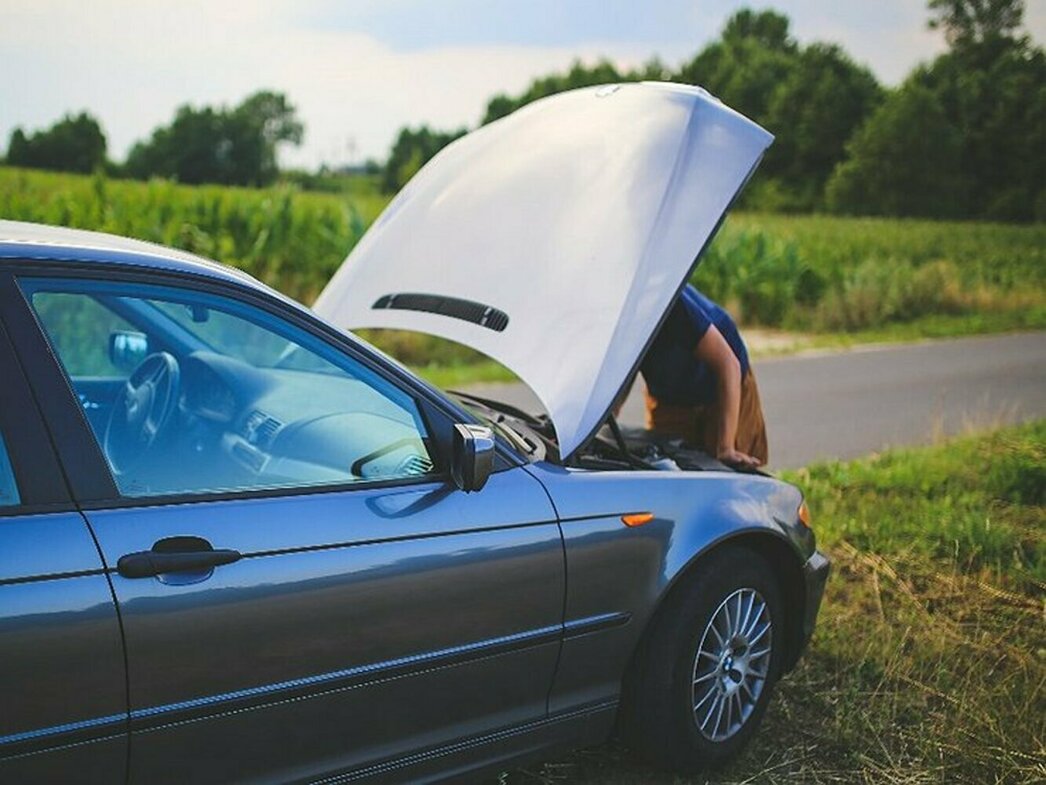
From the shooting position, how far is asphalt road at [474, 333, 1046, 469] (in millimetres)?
8773

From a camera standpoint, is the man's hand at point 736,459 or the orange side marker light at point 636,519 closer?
the orange side marker light at point 636,519

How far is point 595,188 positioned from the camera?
3.99 m

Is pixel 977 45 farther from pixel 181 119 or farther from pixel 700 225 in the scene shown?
pixel 700 225

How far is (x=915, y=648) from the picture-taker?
Result: 183 inches

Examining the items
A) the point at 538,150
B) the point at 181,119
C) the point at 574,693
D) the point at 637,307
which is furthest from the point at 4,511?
the point at 181,119

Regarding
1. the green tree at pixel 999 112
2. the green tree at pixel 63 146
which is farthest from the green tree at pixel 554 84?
the green tree at pixel 63 146

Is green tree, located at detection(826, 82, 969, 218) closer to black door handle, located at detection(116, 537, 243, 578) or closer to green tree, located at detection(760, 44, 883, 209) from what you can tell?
green tree, located at detection(760, 44, 883, 209)

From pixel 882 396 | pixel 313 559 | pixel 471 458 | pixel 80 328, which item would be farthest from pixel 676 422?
pixel 882 396

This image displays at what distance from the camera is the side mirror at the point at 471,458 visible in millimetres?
2805

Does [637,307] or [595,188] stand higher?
[595,188]

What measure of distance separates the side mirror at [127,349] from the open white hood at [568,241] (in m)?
0.94

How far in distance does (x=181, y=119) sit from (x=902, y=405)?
42.0 meters

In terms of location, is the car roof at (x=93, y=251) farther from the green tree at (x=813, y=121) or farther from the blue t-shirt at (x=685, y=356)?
the green tree at (x=813, y=121)

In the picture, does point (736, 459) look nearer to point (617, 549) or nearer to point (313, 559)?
point (617, 549)
